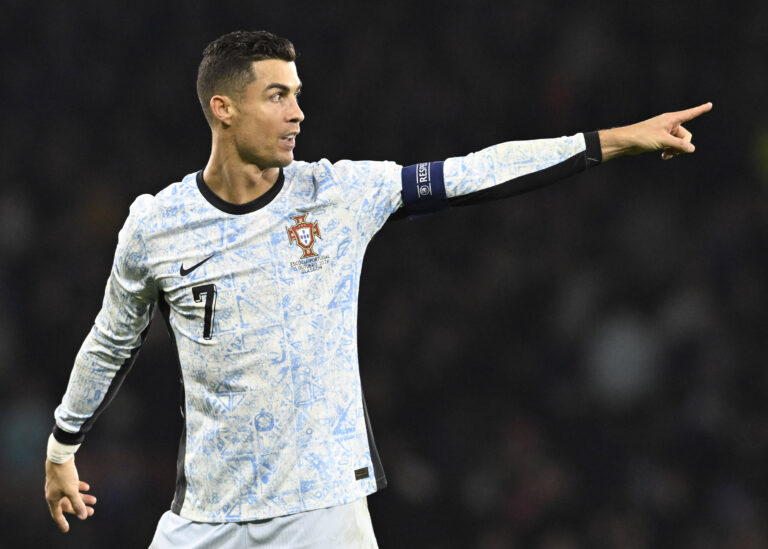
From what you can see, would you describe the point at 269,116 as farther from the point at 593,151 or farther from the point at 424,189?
the point at 593,151

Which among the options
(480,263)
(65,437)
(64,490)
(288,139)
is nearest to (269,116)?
(288,139)

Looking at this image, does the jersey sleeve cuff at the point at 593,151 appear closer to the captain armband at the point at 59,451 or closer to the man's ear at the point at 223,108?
the man's ear at the point at 223,108

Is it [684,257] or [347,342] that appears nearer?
[347,342]

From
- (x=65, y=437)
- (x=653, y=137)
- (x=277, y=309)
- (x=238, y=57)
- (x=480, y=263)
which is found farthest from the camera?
(x=480, y=263)

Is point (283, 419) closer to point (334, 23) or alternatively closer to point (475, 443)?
point (475, 443)

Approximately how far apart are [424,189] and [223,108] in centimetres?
57

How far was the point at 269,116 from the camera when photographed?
2.87m

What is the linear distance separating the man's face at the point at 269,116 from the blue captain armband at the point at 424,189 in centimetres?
31

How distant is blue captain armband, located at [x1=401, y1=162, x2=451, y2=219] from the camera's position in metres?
2.82

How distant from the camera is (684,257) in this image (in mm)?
5988

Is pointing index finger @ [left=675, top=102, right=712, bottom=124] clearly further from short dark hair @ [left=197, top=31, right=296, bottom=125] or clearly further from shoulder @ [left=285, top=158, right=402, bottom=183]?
short dark hair @ [left=197, top=31, right=296, bottom=125]

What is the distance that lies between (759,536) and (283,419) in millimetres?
3658

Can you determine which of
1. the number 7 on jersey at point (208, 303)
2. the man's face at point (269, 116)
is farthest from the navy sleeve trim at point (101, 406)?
the man's face at point (269, 116)

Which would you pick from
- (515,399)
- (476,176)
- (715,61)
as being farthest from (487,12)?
(476,176)
